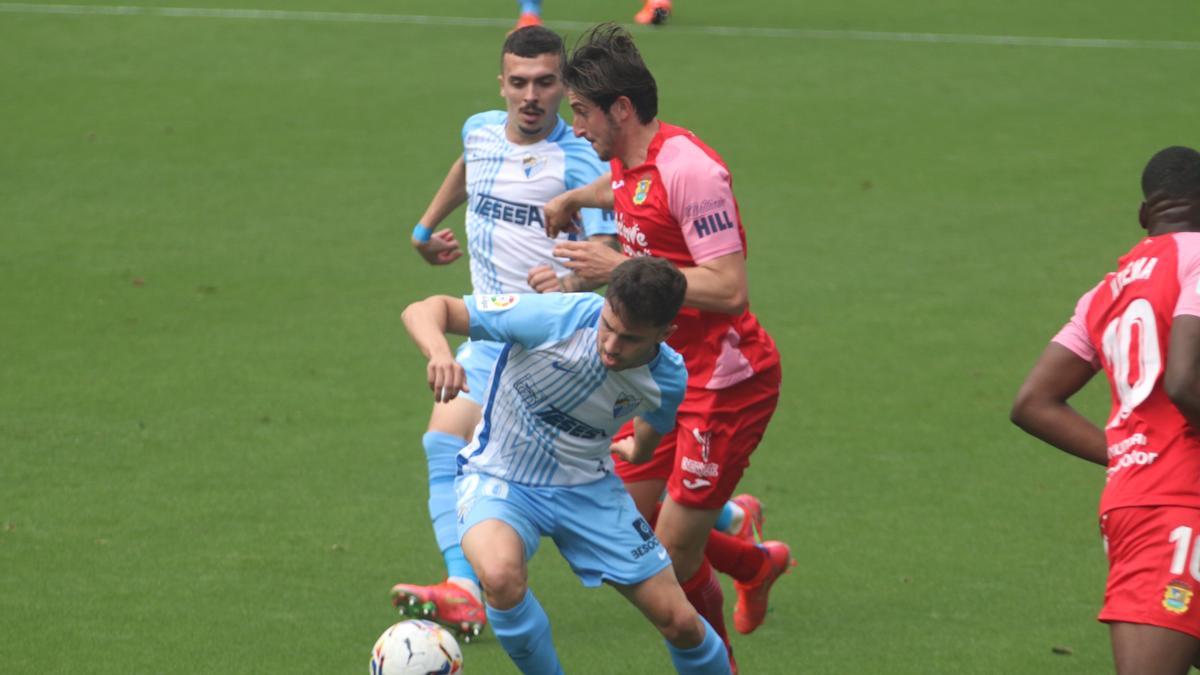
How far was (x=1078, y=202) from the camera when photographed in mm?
14703

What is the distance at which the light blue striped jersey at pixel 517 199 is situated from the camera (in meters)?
7.40

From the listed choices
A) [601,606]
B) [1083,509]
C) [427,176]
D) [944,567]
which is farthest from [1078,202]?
[601,606]

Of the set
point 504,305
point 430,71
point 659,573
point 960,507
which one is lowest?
point 430,71

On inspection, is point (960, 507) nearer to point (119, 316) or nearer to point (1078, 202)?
point (119, 316)

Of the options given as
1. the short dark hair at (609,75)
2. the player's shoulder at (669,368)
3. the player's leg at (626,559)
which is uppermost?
the short dark hair at (609,75)

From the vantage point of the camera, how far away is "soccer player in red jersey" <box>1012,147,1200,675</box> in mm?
4488

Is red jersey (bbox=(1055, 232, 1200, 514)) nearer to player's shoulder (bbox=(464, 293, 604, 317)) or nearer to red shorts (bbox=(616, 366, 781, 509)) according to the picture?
player's shoulder (bbox=(464, 293, 604, 317))

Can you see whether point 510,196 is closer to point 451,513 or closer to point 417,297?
point 451,513

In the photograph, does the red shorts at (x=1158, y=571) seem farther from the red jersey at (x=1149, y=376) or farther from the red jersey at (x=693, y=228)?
the red jersey at (x=693, y=228)

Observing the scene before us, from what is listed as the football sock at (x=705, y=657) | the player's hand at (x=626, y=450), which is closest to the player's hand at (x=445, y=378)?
the player's hand at (x=626, y=450)

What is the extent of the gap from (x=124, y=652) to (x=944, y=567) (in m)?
3.55

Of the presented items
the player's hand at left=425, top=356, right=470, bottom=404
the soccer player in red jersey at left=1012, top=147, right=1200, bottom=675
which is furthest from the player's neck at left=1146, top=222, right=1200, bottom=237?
the player's hand at left=425, top=356, right=470, bottom=404

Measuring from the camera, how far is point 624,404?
5.61 metres

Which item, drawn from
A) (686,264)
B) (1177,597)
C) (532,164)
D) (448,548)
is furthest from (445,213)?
(1177,597)
